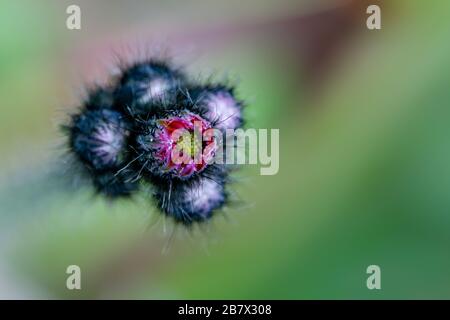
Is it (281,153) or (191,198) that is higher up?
(281,153)

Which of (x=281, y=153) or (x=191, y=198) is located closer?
(x=191, y=198)

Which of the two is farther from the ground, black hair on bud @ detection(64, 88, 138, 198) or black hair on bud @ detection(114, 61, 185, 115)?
black hair on bud @ detection(114, 61, 185, 115)

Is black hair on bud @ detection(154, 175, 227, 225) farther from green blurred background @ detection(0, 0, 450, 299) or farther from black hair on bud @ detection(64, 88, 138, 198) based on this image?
green blurred background @ detection(0, 0, 450, 299)

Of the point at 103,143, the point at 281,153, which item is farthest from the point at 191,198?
the point at 281,153

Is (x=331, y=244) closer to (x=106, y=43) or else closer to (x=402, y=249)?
(x=402, y=249)

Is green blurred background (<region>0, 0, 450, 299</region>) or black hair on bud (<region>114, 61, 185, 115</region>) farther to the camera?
green blurred background (<region>0, 0, 450, 299</region>)

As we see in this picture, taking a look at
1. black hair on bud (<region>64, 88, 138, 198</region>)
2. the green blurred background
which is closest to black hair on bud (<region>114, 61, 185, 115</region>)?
black hair on bud (<region>64, 88, 138, 198</region>)

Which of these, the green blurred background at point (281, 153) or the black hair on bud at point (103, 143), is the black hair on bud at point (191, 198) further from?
the green blurred background at point (281, 153)

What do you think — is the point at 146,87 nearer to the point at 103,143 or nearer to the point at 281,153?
the point at 103,143

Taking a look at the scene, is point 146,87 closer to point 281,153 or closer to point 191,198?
point 191,198

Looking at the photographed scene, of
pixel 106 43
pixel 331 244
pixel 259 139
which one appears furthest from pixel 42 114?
pixel 331 244

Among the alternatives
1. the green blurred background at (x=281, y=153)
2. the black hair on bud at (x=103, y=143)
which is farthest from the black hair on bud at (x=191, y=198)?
the green blurred background at (x=281, y=153)
